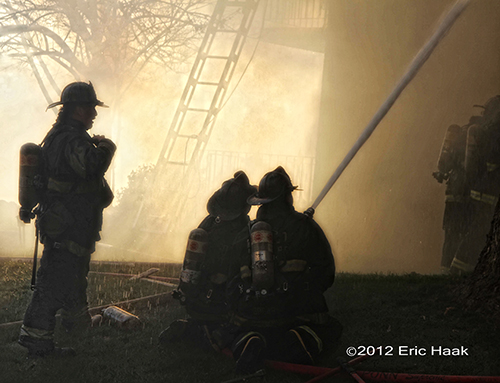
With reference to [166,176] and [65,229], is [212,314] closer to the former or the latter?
[65,229]

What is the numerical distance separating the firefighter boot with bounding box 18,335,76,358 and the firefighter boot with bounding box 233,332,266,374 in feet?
4.50

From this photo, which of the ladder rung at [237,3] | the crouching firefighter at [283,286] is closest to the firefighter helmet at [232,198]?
the crouching firefighter at [283,286]

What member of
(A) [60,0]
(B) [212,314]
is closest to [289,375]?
(B) [212,314]

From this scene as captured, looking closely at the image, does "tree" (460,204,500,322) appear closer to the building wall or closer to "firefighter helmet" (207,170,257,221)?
"firefighter helmet" (207,170,257,221)

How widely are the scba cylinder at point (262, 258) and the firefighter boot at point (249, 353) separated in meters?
0.36

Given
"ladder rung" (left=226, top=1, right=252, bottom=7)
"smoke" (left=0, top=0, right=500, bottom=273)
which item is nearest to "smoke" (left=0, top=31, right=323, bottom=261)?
"smoke" (left=0, top=0, right=500, bottom=273)

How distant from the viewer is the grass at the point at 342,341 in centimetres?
350

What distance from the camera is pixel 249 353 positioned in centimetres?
342

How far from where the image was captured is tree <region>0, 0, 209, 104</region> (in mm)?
12195

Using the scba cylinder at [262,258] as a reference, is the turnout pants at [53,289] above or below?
below

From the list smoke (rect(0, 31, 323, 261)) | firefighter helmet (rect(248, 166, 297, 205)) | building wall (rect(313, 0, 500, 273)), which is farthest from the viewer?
smoke (rect(0, 31, 323, 261))

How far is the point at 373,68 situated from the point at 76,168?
7.69 m

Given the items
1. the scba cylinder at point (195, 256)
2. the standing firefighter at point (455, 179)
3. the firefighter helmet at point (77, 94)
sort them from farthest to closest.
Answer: the standing firefighter at point (455, 179), the firefighter helmet at point (77, 94), the scba cylinder at point (195, 256)

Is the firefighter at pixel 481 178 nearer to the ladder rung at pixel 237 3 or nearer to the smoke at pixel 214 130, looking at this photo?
the smoke at pixel 214 130
